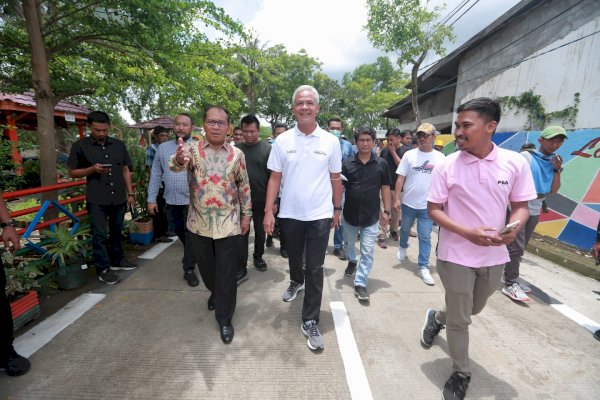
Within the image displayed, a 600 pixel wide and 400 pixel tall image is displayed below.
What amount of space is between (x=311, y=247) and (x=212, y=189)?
100 centimetres

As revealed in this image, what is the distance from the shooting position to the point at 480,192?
1.91 m

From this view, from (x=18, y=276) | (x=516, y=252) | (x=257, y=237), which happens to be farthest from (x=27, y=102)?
(x=516, y=252)

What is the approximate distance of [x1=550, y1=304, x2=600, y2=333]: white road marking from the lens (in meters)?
2.98

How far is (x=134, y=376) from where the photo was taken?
2164 mm

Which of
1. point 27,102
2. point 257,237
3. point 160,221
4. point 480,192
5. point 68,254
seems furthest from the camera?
point 27,102

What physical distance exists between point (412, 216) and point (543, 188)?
1.54 m

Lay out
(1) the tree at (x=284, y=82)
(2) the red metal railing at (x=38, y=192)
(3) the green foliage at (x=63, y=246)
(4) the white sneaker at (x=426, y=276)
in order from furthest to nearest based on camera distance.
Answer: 1. (1) the tree at (x=284, y=82)
2. (4) the white sneaker at (x=426, y=276)
3. (3) the green foliage at (x=63, y=246)
4. (2) the red metal railing at (x=38, y=192)

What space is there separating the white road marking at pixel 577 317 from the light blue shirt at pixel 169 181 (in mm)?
4564

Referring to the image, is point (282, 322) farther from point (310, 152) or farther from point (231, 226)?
point (310, 152)

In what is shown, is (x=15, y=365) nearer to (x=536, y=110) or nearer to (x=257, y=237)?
(x=257, y=237)

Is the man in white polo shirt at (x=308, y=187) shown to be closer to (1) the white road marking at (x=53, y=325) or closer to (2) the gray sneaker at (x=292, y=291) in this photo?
(2) the gray sneaker at (x=292, y=291)

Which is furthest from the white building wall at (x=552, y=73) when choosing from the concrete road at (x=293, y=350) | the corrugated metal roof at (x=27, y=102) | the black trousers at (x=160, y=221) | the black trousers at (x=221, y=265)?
the corrugated metal roof at (x=27, y=102)

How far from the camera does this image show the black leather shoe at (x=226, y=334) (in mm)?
2551

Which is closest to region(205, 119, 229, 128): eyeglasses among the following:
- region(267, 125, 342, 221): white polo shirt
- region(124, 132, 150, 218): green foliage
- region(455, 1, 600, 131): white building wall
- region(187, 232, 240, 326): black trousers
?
region(267, 125, 342, 221): white polo shirt
